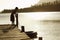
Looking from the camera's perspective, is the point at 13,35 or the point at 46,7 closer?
the point at 13,35

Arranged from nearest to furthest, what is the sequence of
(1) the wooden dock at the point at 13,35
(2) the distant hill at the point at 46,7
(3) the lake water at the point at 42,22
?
(1) the wooden dock at the point at 13,35
(2) the distant hill at the point at 46,7
(3) the lake water at the point at 42,22

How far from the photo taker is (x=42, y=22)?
176cm

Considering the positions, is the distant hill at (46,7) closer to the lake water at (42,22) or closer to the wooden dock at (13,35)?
the lake water at (42,22)

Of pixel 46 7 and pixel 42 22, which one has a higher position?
pixel 46 7

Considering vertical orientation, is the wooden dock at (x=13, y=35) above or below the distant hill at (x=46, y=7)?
below

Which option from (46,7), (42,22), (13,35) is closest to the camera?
(13,35)

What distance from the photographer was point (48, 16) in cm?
173

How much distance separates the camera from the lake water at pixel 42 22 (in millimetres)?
1716

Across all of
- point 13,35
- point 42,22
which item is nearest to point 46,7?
point 42,22

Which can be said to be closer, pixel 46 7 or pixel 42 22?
pixel 46 7

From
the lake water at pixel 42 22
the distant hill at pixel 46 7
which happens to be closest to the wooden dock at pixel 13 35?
the distant hill at pixel 46 7

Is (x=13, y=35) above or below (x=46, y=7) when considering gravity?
below

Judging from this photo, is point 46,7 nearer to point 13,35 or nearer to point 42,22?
point 42,22

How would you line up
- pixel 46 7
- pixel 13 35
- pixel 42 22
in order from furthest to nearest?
pixel 42 22
pixel 46 7
pixel 13 35
